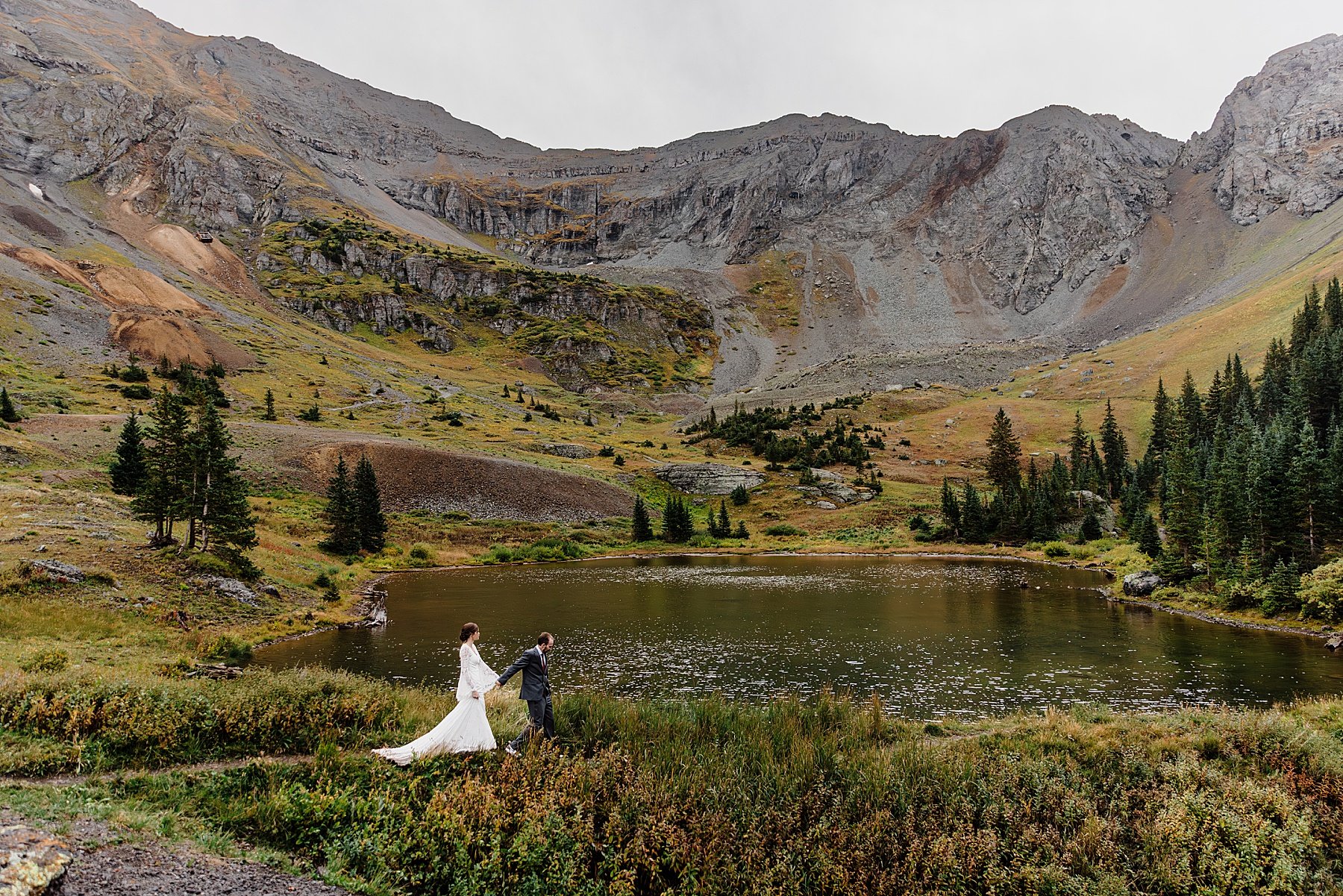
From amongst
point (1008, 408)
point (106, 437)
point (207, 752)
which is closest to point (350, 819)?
point (207, 752)

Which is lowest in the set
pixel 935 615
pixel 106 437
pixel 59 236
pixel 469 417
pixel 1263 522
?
pixel 935 615

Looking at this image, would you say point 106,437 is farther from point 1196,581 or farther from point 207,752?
point 1196,581

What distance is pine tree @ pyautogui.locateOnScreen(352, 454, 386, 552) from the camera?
60.6 metres

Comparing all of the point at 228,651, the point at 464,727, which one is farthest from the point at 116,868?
the point at 228,651

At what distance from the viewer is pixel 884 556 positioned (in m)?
75.0

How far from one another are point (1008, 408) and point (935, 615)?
4908 inches

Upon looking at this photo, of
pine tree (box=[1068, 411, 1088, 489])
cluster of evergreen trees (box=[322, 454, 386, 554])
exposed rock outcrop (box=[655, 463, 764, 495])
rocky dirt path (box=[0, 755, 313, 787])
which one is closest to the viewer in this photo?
rocky dirt path (box=[0, 755, 313, 787])

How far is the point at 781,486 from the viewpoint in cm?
10531

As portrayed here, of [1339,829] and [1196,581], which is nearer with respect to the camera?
[1339,829]

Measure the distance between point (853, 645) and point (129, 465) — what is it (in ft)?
188

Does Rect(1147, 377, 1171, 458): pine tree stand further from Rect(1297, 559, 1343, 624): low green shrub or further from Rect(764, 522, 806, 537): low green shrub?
Rect(1297, 559, 1343, 624): low green shrub

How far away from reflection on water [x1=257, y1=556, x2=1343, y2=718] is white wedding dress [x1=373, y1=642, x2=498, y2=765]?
36.1ft

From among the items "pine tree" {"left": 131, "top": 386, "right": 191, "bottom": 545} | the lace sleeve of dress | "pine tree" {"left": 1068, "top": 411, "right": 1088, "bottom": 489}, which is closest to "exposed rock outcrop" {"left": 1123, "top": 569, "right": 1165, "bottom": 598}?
the lace sleeve of dress

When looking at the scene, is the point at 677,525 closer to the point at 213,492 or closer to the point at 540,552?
the point at 540,552
